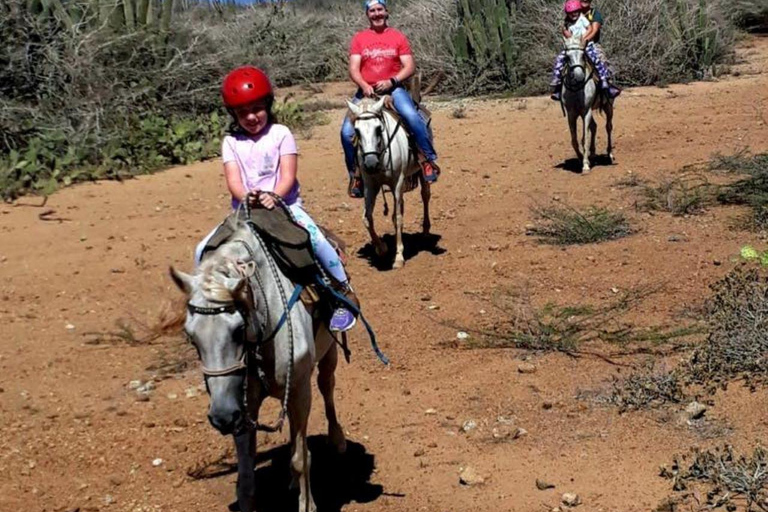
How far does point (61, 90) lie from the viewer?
13.5 meters

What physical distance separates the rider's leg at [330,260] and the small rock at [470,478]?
3.52ft

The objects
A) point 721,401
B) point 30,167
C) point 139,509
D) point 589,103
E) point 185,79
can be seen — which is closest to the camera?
point 139,509

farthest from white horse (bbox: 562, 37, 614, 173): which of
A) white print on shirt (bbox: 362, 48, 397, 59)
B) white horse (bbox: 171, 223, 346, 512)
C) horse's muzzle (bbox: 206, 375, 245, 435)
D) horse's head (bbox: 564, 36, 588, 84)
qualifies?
horse's muzzle (bbox: 206, 375, 245, 435)

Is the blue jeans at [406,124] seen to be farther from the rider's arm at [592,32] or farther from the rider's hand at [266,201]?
the rider's hand at [266,201]

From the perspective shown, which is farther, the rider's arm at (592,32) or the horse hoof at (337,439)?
the rider's arm at (592,32)

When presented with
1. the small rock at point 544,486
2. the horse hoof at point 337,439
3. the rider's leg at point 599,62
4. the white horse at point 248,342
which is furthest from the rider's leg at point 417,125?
the small rock at point 544,486

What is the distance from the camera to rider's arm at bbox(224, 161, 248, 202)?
5023 mm

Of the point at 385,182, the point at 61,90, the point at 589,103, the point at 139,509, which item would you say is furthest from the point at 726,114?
the point at 139,509

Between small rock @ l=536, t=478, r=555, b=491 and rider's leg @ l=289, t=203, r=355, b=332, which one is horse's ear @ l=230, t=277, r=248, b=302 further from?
small rock @ l=536, t=478, r=555, b=491

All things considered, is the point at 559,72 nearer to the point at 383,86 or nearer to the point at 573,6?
the point at 573,6

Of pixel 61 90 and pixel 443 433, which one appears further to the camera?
pixel 61 90

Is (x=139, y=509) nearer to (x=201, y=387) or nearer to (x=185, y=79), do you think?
(x=201, y=387)

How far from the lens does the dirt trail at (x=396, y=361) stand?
538cm

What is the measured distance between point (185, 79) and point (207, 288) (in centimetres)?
1171
